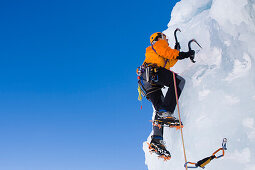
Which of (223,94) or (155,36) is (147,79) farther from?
(223,94)

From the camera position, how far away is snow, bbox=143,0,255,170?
4.23 metres

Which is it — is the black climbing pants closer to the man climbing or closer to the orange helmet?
the man climbing

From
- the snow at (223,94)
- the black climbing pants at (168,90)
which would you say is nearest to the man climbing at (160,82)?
the black climbing pants at (168,90)

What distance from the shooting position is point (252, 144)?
4.01 metres

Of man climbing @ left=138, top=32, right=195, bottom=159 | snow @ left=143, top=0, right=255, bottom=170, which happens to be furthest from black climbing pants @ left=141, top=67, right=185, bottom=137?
snow @ left=143, top=0, right=255, bottom=170

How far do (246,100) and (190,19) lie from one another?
4545mm

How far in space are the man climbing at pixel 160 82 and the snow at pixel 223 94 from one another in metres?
0.71

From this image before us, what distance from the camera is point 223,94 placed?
4785mm

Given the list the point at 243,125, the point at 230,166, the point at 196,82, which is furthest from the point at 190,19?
the point at 230,166

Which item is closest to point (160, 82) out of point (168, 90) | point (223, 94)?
point (168, 90)

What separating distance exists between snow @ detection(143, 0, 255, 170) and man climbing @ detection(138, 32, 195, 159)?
0.71 meters

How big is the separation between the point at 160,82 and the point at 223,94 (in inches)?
49.6

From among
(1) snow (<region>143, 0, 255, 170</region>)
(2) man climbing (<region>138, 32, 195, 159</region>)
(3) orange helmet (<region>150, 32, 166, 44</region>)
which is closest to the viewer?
(1) snow (<region>143, 0, 255, 170</region>)

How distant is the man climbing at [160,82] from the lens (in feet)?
15.0
